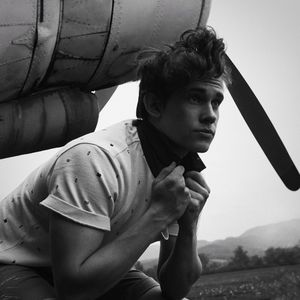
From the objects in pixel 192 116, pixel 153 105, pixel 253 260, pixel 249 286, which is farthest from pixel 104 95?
pixel 253 260

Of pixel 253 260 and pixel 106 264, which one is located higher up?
pixel 106 264

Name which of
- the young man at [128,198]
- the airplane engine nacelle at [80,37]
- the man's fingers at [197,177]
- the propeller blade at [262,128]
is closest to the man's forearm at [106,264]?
the young man at [128,198]

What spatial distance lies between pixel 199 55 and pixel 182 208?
0.44 metres

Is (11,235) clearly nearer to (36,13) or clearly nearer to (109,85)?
Answer: (36,13)

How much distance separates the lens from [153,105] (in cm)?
139

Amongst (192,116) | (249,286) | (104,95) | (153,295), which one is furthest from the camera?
(249,286)

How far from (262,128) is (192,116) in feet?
3.91

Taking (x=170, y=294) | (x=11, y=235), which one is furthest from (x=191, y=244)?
(x=11, y=235)

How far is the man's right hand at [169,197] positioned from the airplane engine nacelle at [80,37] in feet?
2.56

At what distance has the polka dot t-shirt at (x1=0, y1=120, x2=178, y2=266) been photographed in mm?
1104

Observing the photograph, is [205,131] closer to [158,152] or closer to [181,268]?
[158,152]

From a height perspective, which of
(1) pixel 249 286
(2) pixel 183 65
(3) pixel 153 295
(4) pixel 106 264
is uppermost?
(2) pixel 183 65

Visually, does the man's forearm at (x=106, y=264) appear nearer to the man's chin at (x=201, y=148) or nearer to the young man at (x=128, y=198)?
Result: the young man at (x=128, y=198)

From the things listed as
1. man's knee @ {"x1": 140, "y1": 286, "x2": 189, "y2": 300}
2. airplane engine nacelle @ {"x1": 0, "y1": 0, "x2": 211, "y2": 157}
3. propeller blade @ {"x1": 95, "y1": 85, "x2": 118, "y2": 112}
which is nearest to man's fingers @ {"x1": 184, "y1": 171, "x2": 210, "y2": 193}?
man's knee @ {"x1": 140, "y1": 286, "x2": 189, "y2": 300}
